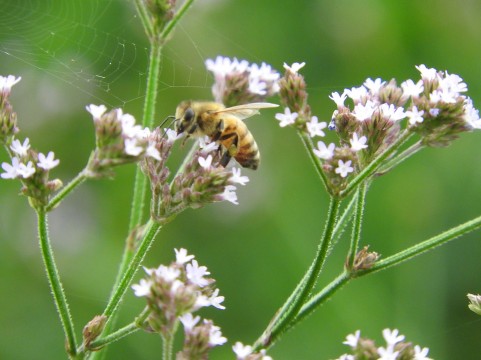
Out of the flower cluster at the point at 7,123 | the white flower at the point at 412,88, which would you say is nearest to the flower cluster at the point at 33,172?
the flower cluster at the point at 7,123

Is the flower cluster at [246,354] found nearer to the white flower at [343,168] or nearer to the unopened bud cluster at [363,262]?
the unopened bud cluster at [363,262]

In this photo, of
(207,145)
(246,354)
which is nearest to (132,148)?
(207,145)

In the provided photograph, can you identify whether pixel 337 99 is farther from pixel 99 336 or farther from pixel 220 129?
pixel 99 336

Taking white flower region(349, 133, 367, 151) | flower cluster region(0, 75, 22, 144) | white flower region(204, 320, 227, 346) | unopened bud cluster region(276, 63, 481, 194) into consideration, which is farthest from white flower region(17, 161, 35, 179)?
white flower region(349, 133, 367, 151)

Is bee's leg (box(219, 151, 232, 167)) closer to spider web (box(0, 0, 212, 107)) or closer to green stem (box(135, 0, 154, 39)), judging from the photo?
green stem (box(135, 0, 154, 39))

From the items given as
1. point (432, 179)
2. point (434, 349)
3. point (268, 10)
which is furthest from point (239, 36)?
point (434, 349)
